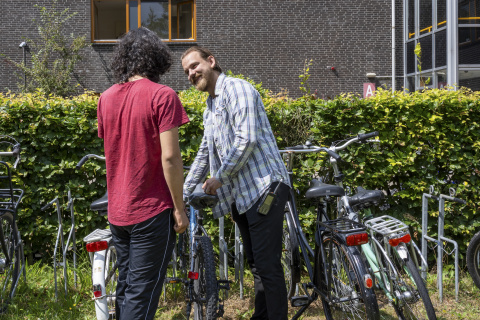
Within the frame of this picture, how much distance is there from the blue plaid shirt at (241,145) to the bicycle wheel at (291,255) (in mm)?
716

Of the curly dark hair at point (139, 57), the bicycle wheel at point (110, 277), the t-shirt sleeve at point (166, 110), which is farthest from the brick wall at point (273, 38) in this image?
the t-shirt sleeve at point (166, 110)

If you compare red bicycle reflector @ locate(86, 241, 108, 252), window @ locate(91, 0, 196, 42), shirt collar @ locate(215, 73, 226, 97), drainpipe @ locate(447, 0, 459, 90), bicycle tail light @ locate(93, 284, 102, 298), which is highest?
window @ locate(91, 0, 196, 42)

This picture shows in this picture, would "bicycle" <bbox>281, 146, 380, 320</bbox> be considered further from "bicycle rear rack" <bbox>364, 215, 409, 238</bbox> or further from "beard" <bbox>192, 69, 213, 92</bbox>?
"beard" <bbox>192, 69, 213, 92</bbox>

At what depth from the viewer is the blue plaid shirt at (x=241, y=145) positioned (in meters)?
3.12

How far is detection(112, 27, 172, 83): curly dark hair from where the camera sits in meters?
2.81

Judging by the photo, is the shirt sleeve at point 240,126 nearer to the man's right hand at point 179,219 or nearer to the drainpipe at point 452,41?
the man's right hand at point 179,219

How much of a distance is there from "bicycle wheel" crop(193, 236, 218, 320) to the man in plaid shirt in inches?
10.6

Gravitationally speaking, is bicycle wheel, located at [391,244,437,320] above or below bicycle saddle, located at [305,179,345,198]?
below

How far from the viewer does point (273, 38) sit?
16922 millimetres

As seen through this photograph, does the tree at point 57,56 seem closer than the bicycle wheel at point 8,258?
No

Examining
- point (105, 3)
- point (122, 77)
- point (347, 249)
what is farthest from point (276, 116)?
point (105, 3)

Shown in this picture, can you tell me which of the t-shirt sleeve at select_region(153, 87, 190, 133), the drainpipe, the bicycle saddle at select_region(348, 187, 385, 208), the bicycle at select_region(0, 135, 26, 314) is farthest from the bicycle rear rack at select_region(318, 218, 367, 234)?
the drainpipe

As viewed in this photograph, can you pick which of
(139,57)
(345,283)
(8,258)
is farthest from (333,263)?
(8,258)

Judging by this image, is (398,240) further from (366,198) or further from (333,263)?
(333,263)
